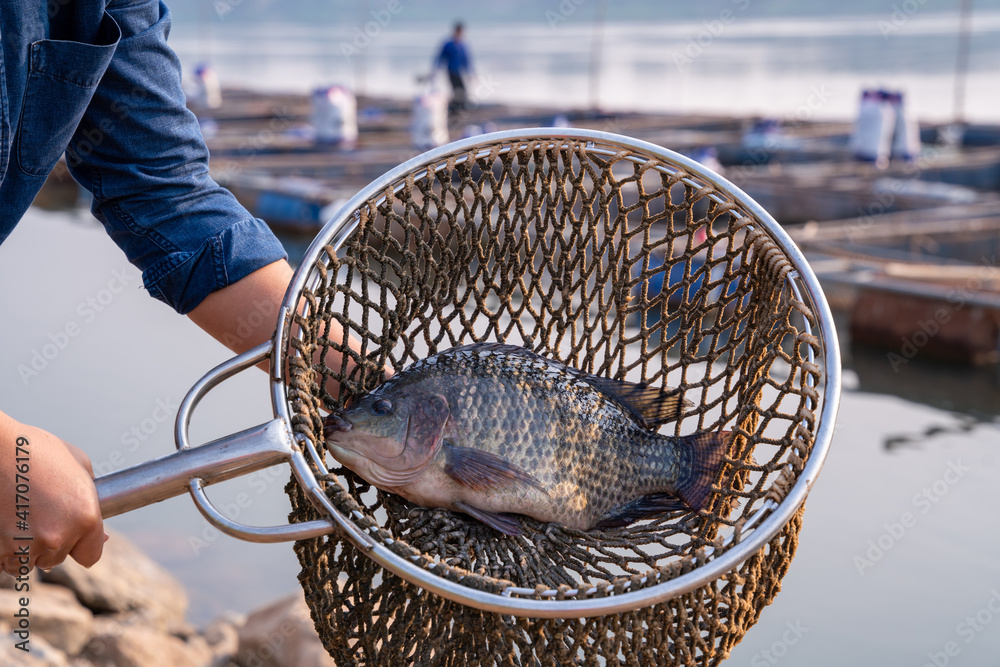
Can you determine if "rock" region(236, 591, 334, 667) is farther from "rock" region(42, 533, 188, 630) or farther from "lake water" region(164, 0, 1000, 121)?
"lake water" region(164, 0, 1000, 121)

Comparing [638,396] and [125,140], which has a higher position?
[125,140]

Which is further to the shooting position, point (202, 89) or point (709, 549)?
point (202, 89)

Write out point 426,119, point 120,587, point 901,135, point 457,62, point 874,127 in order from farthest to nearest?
point 457,62
point 901,135
point 426,119
point 874,127
point 120,587

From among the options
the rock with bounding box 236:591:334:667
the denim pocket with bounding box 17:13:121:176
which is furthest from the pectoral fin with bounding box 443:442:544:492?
the rock with bounding box 236:591:334:667

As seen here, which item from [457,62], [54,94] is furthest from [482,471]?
[457,62]

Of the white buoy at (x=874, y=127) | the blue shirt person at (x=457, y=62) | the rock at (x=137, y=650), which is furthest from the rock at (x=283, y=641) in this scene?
the blue shirt person at (x=457, y=62)

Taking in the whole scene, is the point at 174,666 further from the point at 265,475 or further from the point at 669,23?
the point at 669,23

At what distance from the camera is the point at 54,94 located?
4.48 feet

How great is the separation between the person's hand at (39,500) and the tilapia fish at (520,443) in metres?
0.40

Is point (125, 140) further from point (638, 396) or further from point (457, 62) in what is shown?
point (457, 62)

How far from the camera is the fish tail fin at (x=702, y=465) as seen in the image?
1601 mm

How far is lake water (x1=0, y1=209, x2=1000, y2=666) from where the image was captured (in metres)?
4.13

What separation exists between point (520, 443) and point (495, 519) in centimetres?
15

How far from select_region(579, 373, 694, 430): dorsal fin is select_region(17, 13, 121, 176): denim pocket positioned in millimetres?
949
